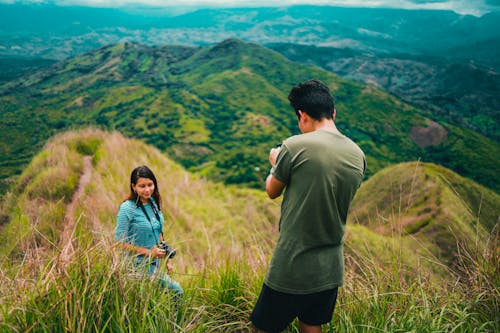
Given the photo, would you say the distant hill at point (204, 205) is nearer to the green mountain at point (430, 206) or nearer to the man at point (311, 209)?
the green mountain at point (430, 206)

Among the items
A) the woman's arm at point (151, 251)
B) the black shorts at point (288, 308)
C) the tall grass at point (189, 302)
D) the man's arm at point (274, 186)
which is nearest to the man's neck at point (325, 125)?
the man's arm at point (274, 186)

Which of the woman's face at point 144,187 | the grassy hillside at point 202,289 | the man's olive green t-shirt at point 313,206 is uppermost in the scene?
the man's olive green t-shirt at point 313,206

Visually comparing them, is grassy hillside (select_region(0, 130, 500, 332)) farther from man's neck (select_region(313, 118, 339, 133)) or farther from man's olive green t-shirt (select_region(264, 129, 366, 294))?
man's neck (select_region(313, 118, 339, 133))

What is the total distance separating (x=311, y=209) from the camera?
73.0 inches

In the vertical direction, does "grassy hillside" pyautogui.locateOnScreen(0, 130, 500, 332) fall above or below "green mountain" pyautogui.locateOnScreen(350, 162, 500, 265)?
above

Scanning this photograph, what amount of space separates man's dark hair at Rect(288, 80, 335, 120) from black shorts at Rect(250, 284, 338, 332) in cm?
111

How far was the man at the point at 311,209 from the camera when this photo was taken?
183 centimetres

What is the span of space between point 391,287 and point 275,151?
1.50 meters

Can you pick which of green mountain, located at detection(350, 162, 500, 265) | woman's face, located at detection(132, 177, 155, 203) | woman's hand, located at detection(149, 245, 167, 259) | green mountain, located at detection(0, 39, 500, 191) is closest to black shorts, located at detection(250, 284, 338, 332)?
woman's hand, located at detection(149, 245, 167, 259)

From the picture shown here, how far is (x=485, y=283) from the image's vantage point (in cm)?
239

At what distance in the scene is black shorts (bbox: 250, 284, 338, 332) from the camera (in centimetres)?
200

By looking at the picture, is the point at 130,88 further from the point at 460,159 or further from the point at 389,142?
the point at 460,159

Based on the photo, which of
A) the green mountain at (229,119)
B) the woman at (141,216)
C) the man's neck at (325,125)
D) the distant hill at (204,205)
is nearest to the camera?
the man's neck at (325,125)

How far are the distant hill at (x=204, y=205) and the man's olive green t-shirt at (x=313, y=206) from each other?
6.30 ft
